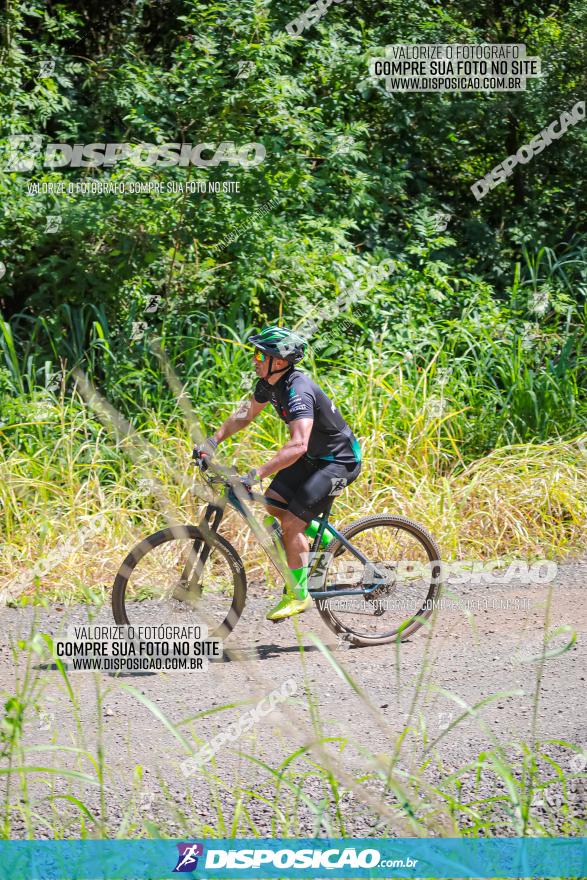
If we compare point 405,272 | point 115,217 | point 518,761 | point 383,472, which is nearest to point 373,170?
point 405,272

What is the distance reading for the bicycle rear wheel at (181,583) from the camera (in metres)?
5.08

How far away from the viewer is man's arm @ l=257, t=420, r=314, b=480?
501 cm

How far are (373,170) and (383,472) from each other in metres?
3.70

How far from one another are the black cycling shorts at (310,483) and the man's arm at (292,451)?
26 cm

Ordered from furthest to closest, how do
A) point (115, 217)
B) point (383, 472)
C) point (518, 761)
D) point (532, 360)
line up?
point (532, 360) → point (115, 217) → point (383, 472) → point (518, 761)

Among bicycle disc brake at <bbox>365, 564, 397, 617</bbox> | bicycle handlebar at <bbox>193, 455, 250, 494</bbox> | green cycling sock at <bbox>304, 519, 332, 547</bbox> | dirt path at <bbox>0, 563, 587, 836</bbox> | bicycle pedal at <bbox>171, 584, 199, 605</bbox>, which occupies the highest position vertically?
bicycle handlebar at <bbox>193, 455, 250, 494</bbox>

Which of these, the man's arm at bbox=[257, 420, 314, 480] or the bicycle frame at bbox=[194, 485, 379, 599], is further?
the bicycle frame at bbox=[194, 485, 379, 599]

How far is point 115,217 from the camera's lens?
7.83 m

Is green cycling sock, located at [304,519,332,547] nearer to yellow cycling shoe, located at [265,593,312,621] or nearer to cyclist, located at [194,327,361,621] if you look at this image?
cyclist, located at [194,327,361,621]

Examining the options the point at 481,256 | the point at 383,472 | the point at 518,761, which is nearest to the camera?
the point at 518,761

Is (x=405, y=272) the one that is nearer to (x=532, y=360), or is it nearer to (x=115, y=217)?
(x=532, y=360)
